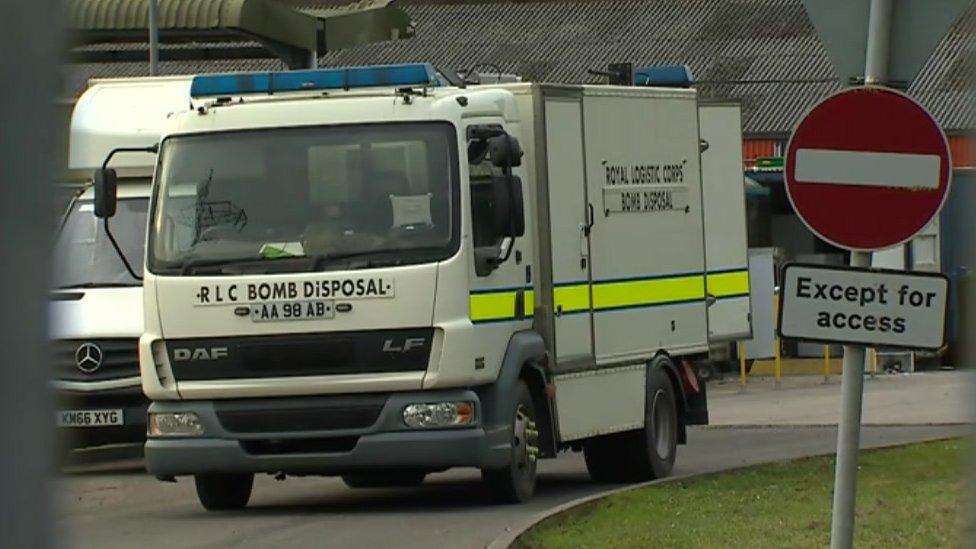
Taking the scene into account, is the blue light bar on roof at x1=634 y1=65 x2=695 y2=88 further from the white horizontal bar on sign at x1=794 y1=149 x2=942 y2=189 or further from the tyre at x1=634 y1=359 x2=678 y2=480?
Answer: the white horizontal bar on sign at x1=794 y1=149 x2=942 y2=189

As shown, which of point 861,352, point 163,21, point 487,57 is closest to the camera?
point 861,352

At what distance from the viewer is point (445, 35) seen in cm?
7269

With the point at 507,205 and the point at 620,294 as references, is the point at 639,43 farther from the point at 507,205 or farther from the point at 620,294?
the point at 507,205

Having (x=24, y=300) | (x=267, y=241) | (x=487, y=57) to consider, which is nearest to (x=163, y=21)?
(x=267, y=241)

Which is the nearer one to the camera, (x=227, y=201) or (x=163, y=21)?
(x=227, y=201)

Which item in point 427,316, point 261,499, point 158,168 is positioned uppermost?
point 158,168

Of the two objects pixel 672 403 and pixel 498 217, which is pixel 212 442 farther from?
pixel 672 403

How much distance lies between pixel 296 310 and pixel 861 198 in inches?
274

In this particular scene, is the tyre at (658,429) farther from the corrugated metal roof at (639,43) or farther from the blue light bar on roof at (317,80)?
the corrugated metal roof at (639,43)

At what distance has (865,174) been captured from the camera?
24.2 feet

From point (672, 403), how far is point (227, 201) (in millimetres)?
4663

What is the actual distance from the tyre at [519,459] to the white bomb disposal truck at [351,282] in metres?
0.02

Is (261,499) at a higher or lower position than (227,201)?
lower

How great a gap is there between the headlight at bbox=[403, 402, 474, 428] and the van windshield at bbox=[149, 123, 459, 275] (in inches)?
38.2
